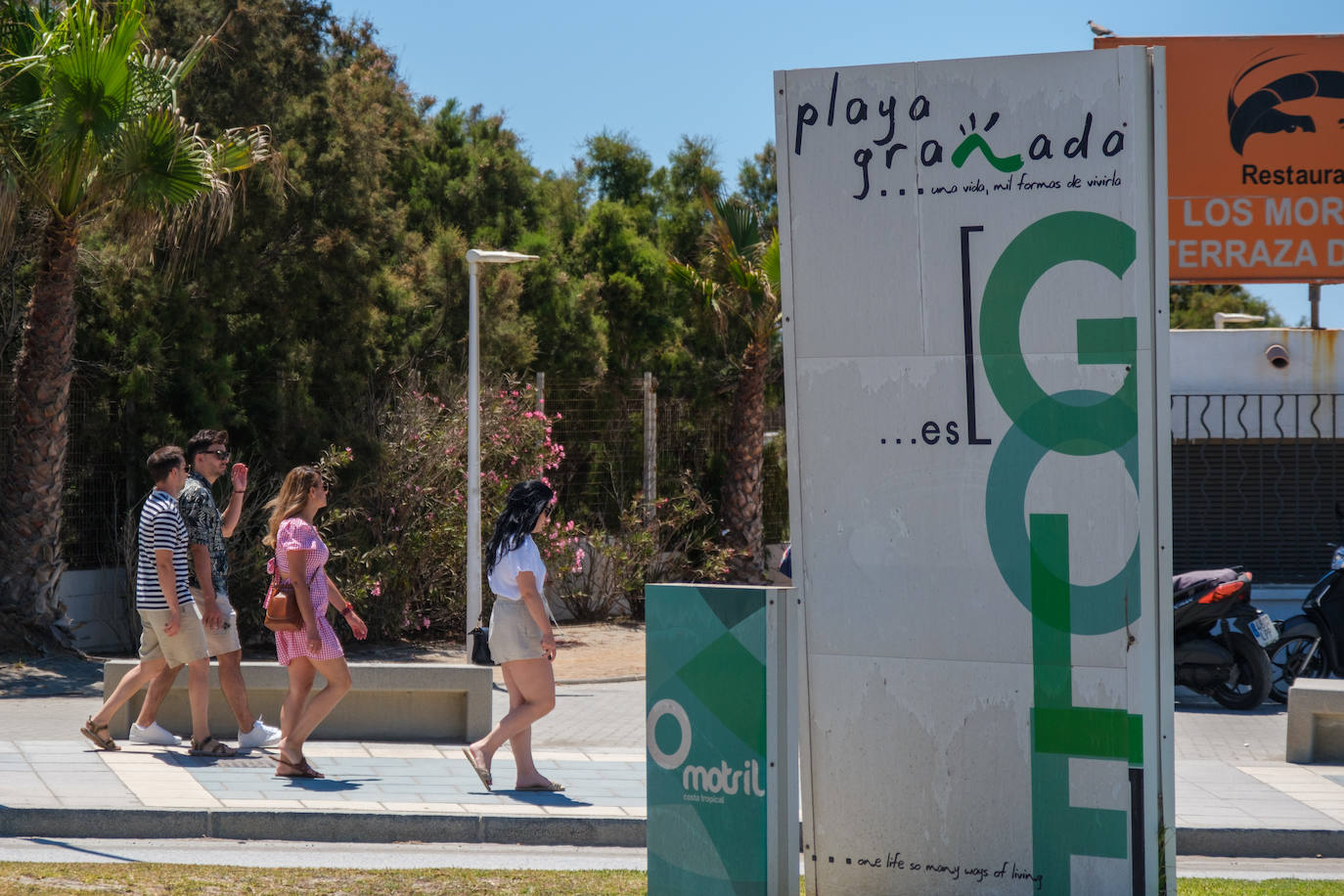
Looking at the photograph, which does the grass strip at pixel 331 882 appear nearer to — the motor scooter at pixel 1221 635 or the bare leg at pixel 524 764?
the bare leg at pixel 524 764

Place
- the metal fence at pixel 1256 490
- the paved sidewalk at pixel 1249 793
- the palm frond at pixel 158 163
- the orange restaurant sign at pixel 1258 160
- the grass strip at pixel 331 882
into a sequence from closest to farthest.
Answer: the grass strip at pixel 331 882, the paved sidewalk at pixel 1249 793, the palm frond at pixel 158 163, the orange restaurant sign at pixel 1258 160, the metal fence at pixel 1256 490

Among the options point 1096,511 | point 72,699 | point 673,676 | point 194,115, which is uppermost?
point 194,115

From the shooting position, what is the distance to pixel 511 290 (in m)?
19.0

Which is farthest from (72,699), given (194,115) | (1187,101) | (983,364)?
(1187,101)

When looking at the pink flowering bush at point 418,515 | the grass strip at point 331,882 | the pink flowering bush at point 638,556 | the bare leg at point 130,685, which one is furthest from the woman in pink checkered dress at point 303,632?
the pink flowering bush at point 638,556

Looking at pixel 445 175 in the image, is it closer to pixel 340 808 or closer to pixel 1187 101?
pixel 1187 101

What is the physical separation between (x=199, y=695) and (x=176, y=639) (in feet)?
1.22

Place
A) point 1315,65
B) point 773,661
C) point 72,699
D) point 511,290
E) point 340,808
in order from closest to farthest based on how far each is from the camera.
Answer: point 773,661, point 340,808, point 72,699, point 1315,65, point 511,290

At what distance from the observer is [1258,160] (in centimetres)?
1448

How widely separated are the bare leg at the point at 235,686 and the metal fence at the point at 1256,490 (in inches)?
416

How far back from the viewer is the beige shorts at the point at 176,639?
796cm

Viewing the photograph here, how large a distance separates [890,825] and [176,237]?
1013 cm

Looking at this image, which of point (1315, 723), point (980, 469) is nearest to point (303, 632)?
point (980, 469)

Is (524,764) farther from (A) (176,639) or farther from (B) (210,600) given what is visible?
(A) (176,639)
